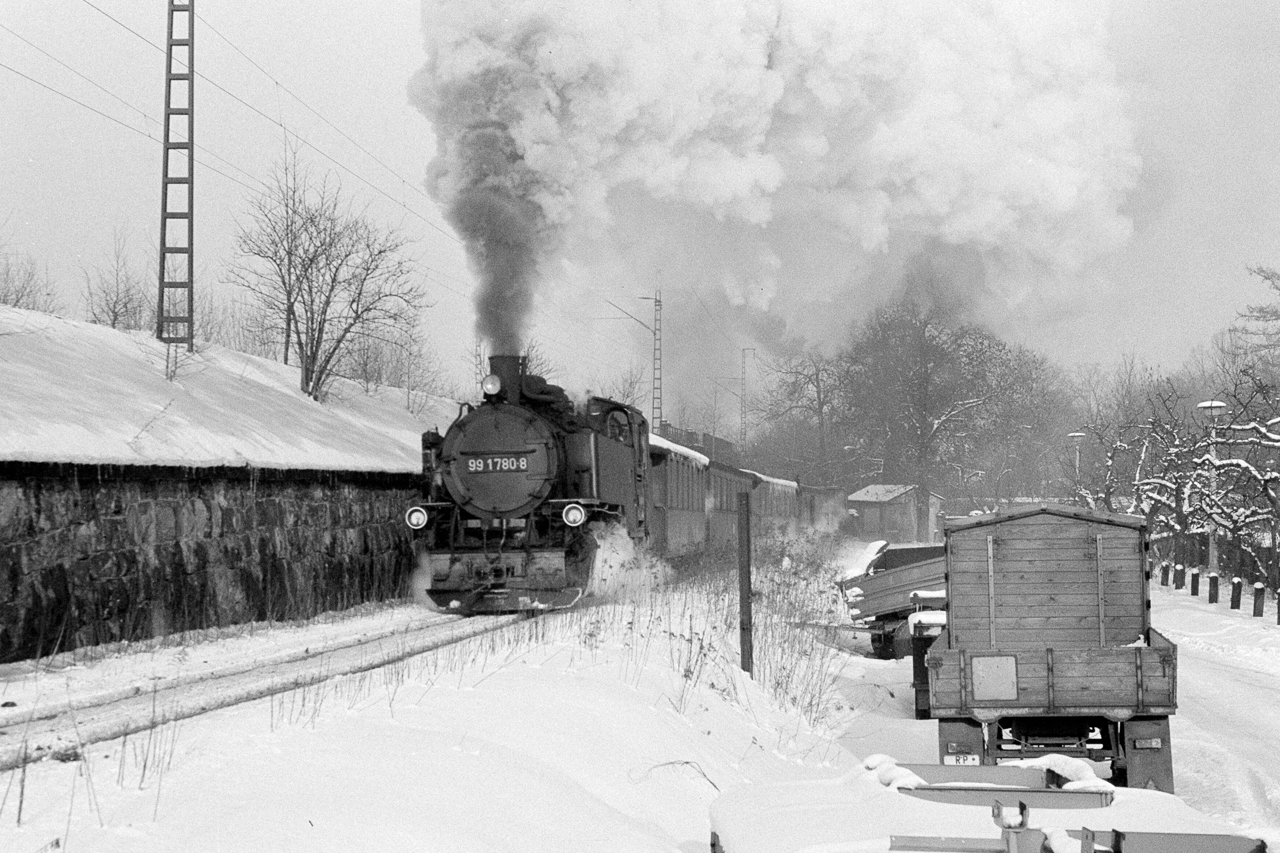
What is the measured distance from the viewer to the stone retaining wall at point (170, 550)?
11.2 metres

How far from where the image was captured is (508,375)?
17172 millimetres

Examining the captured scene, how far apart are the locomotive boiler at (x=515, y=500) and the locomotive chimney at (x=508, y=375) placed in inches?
0.5

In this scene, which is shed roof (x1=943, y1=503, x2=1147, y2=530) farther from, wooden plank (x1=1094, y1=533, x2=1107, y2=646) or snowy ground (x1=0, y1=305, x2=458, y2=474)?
snowy ground (x1=0, y1=305, x2=458, y2=474)

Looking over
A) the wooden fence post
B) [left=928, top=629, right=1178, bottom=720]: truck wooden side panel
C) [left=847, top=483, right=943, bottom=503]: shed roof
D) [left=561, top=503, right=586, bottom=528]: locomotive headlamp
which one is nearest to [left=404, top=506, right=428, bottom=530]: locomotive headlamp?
[left=561, top=503, right=586, bottom=528]: locomotive headlamp

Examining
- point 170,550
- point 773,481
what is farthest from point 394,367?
point 170,550

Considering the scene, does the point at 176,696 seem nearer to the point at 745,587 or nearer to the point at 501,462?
the point at 745,587

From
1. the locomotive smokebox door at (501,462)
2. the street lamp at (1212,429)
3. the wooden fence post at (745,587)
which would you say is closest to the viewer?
the wooden fence post at (745,587)

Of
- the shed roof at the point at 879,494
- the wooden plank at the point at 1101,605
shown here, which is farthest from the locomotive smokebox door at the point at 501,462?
the shed roof at the point at 879,494

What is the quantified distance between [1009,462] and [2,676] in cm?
5322

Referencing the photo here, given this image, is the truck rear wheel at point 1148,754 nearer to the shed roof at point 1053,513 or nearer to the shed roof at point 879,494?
the shed roof at point 1053,513

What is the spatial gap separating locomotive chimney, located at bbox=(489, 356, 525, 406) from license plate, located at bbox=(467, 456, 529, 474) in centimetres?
85

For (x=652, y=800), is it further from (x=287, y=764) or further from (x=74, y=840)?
(x=74, y=840)

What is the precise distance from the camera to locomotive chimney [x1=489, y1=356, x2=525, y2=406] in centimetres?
1706

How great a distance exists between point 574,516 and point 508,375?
231 cm
